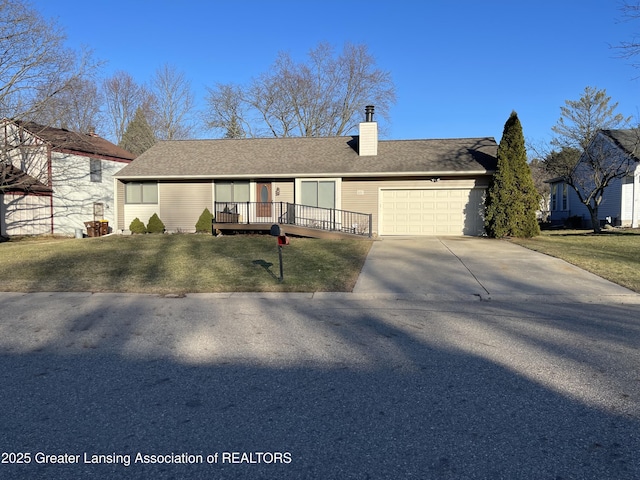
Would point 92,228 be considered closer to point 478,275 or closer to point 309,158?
point 309,158

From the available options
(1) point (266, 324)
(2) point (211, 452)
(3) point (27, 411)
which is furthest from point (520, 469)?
(1) point (266, 324)

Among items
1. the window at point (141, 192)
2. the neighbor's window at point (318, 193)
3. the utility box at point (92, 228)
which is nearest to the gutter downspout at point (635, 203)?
the neighbor's window at point (318, 193)

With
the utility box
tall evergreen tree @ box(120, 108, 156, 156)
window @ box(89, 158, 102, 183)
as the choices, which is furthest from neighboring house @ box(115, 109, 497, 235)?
tall evergreen tree @ box(120, 108, 156, 156)

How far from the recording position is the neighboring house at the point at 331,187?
18.9 meters

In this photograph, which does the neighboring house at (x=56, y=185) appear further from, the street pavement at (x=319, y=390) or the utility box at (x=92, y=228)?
the street pavement at (x=319, y=390)

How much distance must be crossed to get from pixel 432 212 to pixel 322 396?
16.3 metres

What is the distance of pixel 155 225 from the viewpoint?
66.0 feet

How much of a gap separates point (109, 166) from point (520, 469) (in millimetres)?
30304

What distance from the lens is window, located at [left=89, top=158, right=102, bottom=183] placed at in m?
27.0

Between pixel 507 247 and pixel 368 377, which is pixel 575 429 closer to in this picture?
pixel 368 377

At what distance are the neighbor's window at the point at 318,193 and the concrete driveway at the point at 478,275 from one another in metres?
6.20

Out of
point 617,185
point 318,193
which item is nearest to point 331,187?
point 318,193

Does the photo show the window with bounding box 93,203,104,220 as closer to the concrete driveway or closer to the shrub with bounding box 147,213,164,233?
the shrub with bounding box 147,213,164,233

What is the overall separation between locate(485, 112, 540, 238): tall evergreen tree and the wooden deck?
5079mm
